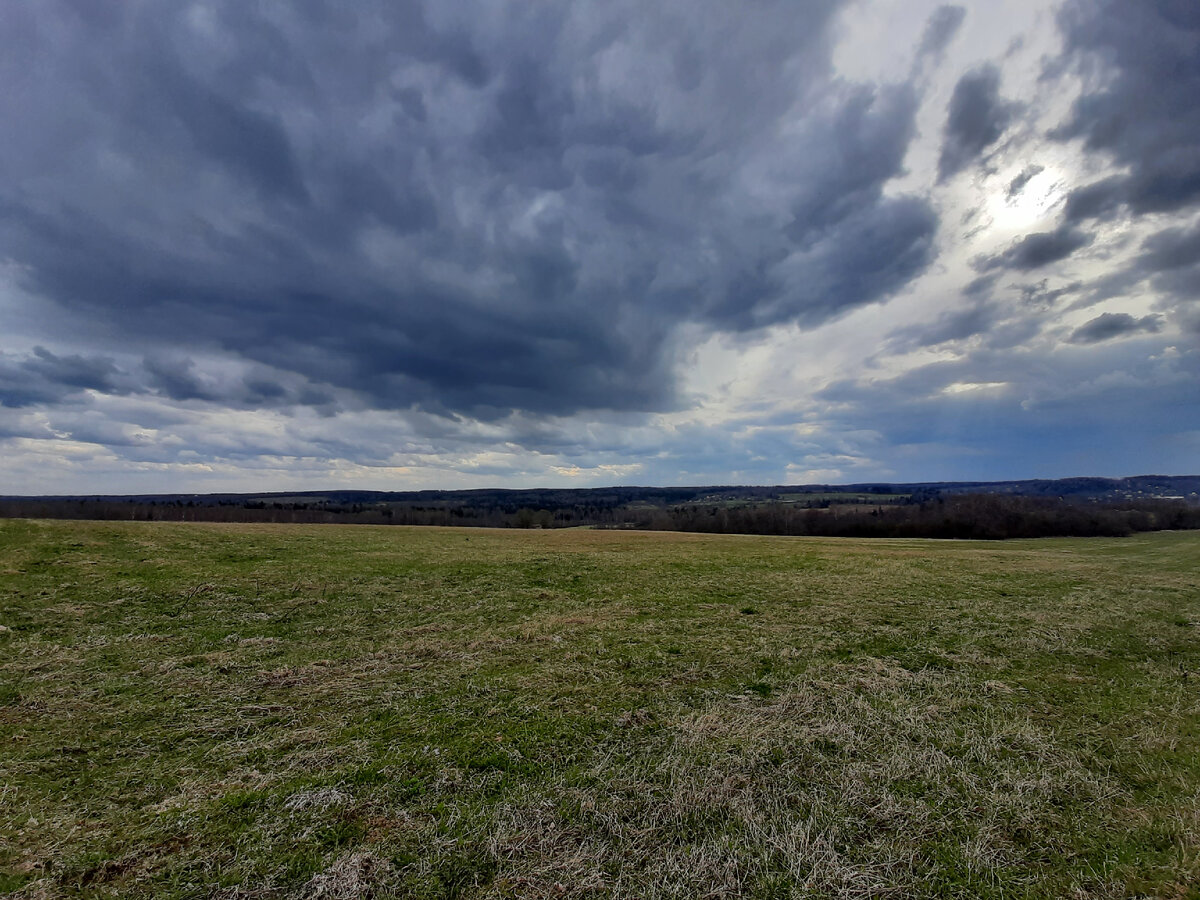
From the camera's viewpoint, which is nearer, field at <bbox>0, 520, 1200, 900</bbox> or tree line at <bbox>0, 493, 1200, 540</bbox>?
field at <bbox>0, 520, 1200, 900</bbox>

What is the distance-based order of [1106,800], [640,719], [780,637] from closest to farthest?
[1106,800] < [640,719] < [780,637]

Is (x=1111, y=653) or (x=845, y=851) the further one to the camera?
(x=1111, y=653)

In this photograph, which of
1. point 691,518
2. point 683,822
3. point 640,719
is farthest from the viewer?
point 691,518

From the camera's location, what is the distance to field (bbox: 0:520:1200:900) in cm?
495

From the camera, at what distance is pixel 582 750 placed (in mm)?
7363

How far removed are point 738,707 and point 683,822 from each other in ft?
12.2

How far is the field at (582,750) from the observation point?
495 cm

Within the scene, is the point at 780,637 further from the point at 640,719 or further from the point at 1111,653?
the point at 1111,653

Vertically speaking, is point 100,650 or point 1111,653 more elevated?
point 100,650

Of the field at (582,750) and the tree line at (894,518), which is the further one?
the tree line at (894,518)

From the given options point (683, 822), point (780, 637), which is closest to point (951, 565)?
point (780, 637)

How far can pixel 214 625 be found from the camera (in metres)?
14.0

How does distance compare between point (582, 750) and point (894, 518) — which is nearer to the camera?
point (582, 750)

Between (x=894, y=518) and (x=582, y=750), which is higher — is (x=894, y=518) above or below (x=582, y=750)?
below
